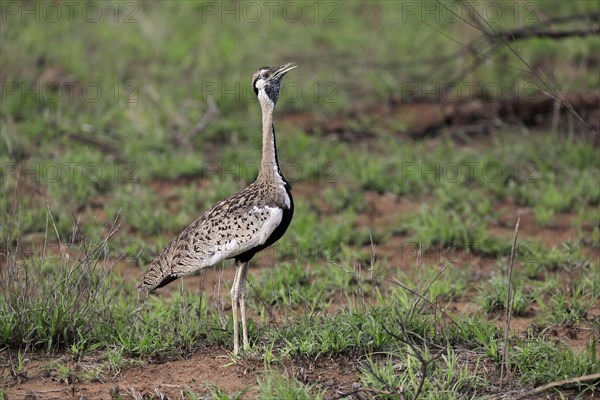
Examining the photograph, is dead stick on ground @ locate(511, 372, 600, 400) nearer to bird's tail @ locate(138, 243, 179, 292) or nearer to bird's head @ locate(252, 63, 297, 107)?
bird's tail @ locate(138, 243, 179, 292)


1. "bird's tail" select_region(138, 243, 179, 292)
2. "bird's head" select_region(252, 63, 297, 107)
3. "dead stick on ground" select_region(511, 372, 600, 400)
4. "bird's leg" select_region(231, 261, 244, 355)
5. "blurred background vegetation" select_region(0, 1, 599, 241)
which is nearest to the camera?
"dead stick on ground" select_region(511, 372, 600, 400)

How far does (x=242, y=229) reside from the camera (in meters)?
4.70

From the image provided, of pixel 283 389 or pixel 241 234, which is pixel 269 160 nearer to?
pixel 241 234

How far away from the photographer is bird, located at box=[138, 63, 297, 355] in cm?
468

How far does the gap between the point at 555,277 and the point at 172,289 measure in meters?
2.47

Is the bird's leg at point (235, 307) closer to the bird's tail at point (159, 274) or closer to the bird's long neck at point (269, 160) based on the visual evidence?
the bird's tail at point (159, 274)

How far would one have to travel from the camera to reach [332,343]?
15.3ft

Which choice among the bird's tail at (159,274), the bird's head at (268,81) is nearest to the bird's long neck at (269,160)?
the bird's head at (268,81)

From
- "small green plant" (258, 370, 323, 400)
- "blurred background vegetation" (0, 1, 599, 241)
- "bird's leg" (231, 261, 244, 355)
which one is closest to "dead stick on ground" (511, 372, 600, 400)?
"small green plant" (258, 370, 323, 400)

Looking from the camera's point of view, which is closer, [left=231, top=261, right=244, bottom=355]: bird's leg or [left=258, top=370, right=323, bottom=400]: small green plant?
[left=258, top=370, right=323, bottom=400]: small green plant

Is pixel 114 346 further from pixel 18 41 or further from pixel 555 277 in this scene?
pixel 18 41

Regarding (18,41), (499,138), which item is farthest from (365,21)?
(18,41)

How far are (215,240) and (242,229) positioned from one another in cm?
17

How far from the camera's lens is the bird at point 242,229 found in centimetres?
468
